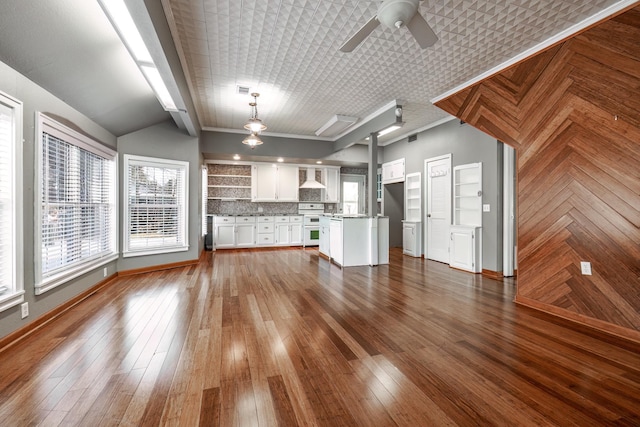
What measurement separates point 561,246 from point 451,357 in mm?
1891

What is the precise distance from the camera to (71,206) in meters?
3.34

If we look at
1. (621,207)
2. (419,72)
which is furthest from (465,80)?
(621,207)

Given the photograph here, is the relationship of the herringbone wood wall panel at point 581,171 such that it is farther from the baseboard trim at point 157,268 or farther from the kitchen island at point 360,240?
the baseboard trim at point 157,268

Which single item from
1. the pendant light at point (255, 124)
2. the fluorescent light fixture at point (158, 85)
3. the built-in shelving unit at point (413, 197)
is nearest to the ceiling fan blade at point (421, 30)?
the fluorescent light fixture at point (158, 85)

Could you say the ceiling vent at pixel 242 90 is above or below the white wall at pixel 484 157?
above

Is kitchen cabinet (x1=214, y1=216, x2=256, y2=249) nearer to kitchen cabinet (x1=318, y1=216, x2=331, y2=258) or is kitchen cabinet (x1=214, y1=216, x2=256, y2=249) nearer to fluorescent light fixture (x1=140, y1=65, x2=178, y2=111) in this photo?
kitchen cabinet (x1=318, y1=216, x2=331, y2=258)

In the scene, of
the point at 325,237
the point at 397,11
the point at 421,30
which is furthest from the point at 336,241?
the point at 397,11

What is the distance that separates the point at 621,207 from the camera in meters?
2.49

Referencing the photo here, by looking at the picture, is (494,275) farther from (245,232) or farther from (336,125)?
(245,232)

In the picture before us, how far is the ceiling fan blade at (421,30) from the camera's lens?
2.23 metres

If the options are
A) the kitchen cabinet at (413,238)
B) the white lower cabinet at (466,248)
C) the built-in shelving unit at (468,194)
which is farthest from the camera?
the kitchen cabinet at (413,238)

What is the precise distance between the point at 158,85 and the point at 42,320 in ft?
8.93

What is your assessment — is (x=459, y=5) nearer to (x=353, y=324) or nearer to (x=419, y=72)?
(x=419, y=72)

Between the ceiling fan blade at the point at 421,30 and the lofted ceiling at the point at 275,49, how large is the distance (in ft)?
1.18
